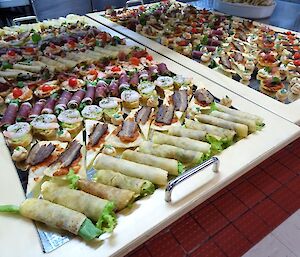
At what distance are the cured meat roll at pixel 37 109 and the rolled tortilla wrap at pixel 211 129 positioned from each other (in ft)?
2.93

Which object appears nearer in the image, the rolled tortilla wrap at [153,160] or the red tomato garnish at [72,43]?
the rolled tortilla wrap at [153,160]

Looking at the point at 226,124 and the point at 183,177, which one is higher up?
the point at 183,177

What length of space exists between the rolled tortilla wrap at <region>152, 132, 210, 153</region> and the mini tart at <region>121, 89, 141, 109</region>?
0.38m

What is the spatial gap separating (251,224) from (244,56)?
57.1 inches

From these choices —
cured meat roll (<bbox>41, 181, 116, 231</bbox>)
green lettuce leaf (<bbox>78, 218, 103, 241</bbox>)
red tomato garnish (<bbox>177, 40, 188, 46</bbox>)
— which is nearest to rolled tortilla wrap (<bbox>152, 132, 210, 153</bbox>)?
cured meat roll (<bbox>41, 181, 116, 231</bbox>)

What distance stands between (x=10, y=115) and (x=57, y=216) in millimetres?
889

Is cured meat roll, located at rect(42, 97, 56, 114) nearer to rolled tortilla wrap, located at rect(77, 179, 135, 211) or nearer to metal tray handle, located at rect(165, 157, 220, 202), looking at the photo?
rolled tortilla wrap, located at rect(77, 179, 135, 211)

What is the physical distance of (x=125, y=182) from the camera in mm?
1269

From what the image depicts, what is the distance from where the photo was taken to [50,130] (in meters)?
1.63

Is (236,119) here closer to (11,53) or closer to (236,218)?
(236,218)

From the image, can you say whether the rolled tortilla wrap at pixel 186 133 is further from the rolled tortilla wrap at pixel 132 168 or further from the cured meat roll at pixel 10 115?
the cured meat roll at pixel 10 115

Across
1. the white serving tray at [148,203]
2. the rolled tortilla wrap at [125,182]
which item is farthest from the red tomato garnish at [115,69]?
the rolled tortilla wrap at [125,182]

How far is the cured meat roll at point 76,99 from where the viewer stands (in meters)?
1.87

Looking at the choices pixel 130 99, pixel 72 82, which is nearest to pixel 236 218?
pixel 130 99
